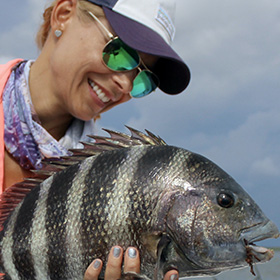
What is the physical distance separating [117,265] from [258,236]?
673 mm

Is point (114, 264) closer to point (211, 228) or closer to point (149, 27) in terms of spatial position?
point (211, 228)

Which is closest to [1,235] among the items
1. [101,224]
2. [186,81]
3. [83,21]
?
[101,224]

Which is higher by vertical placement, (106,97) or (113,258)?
(106,97)

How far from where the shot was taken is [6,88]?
299cm

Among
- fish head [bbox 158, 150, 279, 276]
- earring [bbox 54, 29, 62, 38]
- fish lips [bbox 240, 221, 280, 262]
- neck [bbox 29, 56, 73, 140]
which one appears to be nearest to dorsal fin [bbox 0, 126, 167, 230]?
fish head [bbox 158, 150, 279, 276]

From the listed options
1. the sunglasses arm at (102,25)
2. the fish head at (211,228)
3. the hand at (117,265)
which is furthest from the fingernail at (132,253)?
the sunglasses arm at (102,25)

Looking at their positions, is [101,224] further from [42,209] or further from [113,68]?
[113,68]

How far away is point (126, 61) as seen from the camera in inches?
108

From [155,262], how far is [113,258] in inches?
7.8

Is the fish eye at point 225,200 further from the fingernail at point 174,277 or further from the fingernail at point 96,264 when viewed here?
the fingernail at point 96,264

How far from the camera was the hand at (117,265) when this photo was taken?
1.87 meters

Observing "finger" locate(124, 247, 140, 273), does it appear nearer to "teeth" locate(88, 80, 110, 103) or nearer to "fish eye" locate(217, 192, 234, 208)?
"fish eye" locate(217, 192, 234, 208)

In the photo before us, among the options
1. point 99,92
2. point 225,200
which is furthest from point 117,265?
point 99,92

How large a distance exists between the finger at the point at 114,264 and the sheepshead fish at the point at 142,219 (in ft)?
0.12
